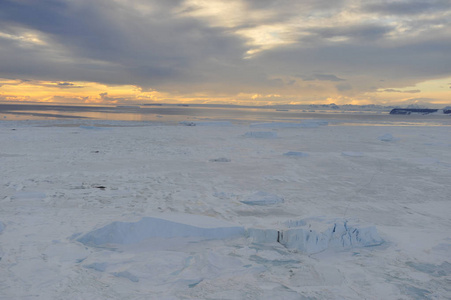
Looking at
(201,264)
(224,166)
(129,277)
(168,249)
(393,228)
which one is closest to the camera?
(129,277)

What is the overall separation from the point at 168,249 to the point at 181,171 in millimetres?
4556

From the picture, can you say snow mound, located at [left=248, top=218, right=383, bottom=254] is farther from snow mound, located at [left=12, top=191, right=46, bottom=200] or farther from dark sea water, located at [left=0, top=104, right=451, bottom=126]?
dark sea water, located at [left=0, top=104, right=451, bottom=126]

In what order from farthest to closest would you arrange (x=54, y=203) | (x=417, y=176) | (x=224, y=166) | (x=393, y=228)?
(x=224, y=166), (x=417, y=176), (x=54, y=203), (x=393, y=228)

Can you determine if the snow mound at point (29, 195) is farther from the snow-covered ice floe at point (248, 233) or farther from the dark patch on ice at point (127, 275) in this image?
the dark patch on ice at point (127, 275)

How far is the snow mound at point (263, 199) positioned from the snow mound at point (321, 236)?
1.43 meters

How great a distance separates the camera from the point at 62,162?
9.26 meters

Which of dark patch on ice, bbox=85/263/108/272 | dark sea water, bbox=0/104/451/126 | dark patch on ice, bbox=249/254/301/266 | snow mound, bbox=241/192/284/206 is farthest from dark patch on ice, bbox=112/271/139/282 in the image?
dark sea water, bbox=0/104/451/126

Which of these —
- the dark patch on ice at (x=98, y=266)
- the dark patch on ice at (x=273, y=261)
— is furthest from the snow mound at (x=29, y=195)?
the dark patch on ice at (x=273, y=261)

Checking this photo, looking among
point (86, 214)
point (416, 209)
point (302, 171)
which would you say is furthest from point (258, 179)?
point (86, 214)

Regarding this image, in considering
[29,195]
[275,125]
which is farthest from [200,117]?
[29,195]

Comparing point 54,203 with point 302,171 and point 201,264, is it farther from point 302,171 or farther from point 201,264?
point 302,171

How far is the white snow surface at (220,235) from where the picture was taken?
308 centimetres

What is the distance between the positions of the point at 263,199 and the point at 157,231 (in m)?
2.21

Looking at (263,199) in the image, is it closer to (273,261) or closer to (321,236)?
(321,236)
